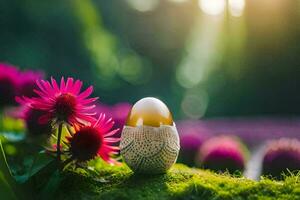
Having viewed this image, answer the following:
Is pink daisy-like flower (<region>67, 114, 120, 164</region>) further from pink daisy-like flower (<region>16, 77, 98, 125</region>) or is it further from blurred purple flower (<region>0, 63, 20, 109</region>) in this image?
blurred purple flower (<region>0, 63, 20, 109</region>)

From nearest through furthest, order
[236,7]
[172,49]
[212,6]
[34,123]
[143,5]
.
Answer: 1. [34,123]
2. [236,7]
3. [212,6]
4. [172,49]
5. [143,5]

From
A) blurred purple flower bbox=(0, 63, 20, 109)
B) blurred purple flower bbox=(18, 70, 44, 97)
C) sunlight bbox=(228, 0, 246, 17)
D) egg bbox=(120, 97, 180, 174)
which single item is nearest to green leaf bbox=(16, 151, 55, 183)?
egg bbox=(120, 97, 180, 174)

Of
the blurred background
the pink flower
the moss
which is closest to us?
the moss

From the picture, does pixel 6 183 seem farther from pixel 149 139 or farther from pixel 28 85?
pixel 28 85

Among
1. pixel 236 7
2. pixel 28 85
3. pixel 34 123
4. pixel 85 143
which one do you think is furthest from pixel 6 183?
pixel 236 7

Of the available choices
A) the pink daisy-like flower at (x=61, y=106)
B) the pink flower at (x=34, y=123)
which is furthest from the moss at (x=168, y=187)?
the pink flower at (x=34, y=123)

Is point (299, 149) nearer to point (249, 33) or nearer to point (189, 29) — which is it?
point (249, 33)

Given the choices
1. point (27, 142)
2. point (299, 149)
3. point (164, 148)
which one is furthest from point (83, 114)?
point (299, 149)
